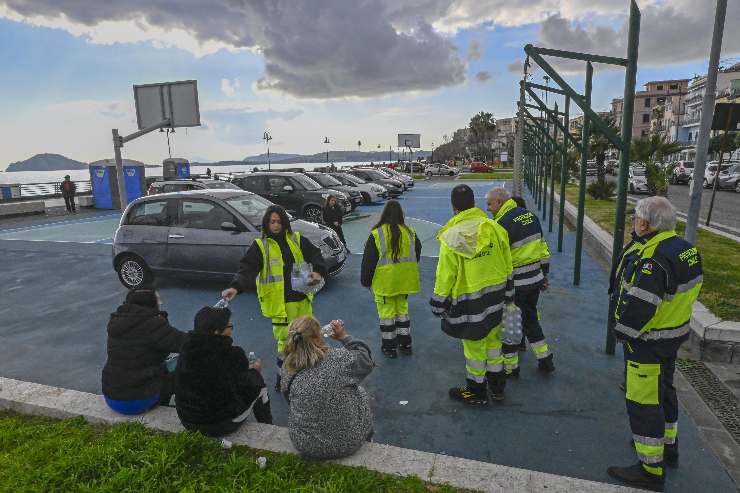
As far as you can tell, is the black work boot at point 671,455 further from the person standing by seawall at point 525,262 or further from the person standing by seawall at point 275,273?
the person standing by seawall at point 275,273

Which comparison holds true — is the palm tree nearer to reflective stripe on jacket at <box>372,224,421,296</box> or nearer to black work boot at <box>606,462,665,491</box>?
reflective stripe on jacket at <box>372,224,421,296</box>

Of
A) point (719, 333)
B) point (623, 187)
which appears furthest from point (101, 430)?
point (719, 333)

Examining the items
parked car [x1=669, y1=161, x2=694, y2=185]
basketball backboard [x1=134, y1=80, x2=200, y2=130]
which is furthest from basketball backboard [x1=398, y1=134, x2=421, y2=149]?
basketball backboard [x1=134, y1=80, x2=200, y2=130]

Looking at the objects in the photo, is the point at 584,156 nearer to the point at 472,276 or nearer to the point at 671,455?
the point at 472,276

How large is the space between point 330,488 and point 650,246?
241cm

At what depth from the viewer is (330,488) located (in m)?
2.75

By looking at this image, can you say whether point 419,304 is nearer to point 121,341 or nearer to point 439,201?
point 121,341

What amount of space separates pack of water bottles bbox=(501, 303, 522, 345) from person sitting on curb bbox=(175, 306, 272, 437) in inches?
89.8

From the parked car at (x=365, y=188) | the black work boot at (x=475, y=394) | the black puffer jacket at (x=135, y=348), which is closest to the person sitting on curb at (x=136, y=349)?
the black puffer jacket at (x=135, y=348)

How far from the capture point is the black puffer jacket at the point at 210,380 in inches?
125

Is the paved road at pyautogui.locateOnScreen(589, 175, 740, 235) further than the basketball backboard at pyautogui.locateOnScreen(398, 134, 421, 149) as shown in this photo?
No

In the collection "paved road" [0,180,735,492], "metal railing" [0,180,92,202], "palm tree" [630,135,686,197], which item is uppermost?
"palm tree" [630,135,686,197]

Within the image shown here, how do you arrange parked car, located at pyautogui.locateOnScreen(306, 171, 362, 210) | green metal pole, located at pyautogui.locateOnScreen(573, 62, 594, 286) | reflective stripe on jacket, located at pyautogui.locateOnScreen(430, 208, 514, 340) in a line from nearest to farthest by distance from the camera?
1. reflective stripe on jacket, located at pyautogui.locateOnScreen(430, 208, 514, 340)
2. green metal pole, located at pyautogui.locateOnScreen(573, 62, 594, 286)
3. parked car, located at pyautogui.locateOnScreen(306, 171, 362, 210)

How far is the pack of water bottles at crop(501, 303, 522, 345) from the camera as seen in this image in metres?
4.39
